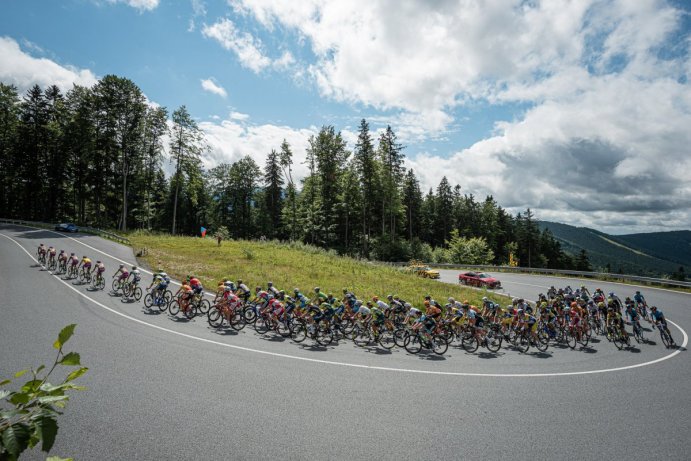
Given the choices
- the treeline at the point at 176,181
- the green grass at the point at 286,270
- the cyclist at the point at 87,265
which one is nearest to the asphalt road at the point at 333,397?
the cyclist at the point at 87,265

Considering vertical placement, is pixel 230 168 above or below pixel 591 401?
above

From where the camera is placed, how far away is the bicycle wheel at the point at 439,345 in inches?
530

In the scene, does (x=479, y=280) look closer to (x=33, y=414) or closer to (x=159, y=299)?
(x=159, y=299)

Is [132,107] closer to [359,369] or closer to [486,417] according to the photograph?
[359,369]

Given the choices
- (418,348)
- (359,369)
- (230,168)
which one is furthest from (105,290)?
(230,168)

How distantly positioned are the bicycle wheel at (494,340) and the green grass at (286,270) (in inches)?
231

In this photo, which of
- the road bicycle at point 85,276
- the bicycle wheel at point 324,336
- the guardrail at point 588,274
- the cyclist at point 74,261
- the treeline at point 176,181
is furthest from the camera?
the treeline at point 176,181

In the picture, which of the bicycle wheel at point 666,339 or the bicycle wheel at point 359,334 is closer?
the bicycle wheel at point 359,334

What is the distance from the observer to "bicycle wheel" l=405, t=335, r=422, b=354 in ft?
44.0

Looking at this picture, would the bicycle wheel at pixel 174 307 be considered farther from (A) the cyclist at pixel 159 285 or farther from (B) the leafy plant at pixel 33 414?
(B) the leafy plant at pixel 33 414

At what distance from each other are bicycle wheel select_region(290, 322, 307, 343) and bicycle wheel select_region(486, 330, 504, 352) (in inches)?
304

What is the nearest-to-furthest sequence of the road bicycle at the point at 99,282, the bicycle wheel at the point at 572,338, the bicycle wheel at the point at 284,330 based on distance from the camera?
1. the bicycle wheel at the point at 284,330
2. the bicycle wheel at the point at 572,338
3. the road bicycle at the point at 99,282

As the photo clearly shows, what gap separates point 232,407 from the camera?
26.7 feet

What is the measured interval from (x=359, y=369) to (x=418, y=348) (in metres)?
3.54
